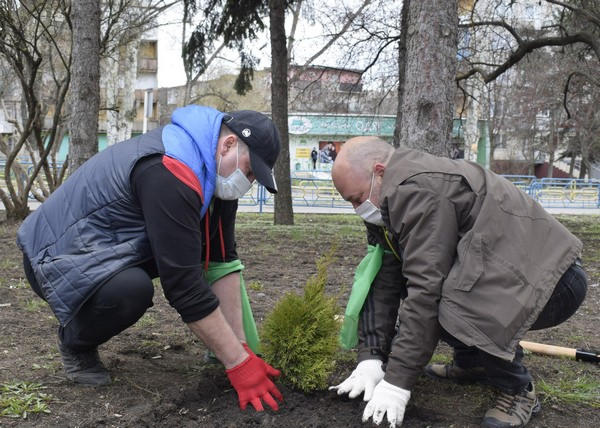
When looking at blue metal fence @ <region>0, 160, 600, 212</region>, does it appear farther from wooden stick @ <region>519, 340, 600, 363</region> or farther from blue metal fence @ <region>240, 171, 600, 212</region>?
wooden stick @ <region>519, 340, 600, 363</region>

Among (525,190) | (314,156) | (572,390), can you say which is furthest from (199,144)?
(314,156)

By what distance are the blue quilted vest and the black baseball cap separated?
0.27ft

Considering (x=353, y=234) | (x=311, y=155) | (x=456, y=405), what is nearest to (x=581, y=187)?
(x=311, y=155)

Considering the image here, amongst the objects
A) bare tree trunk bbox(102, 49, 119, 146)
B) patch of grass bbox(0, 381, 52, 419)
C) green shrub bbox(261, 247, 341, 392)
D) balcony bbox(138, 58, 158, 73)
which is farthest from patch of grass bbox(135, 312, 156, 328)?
balcony bbox(138, 58, 158, 73)

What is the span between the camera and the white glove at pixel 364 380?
257 centimetres

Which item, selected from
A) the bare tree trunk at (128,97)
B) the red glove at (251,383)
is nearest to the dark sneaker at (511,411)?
the red glove at (251,383)

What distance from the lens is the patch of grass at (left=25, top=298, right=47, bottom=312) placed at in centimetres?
427

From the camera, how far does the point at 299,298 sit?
2916mm

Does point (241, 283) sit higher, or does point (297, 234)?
point (241, 283)

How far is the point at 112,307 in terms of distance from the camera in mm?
2605

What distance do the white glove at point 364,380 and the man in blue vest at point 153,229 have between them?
33cm

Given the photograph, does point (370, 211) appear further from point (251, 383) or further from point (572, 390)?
point (572, 390)

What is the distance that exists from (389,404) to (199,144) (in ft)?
4.18

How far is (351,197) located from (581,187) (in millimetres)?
24372
